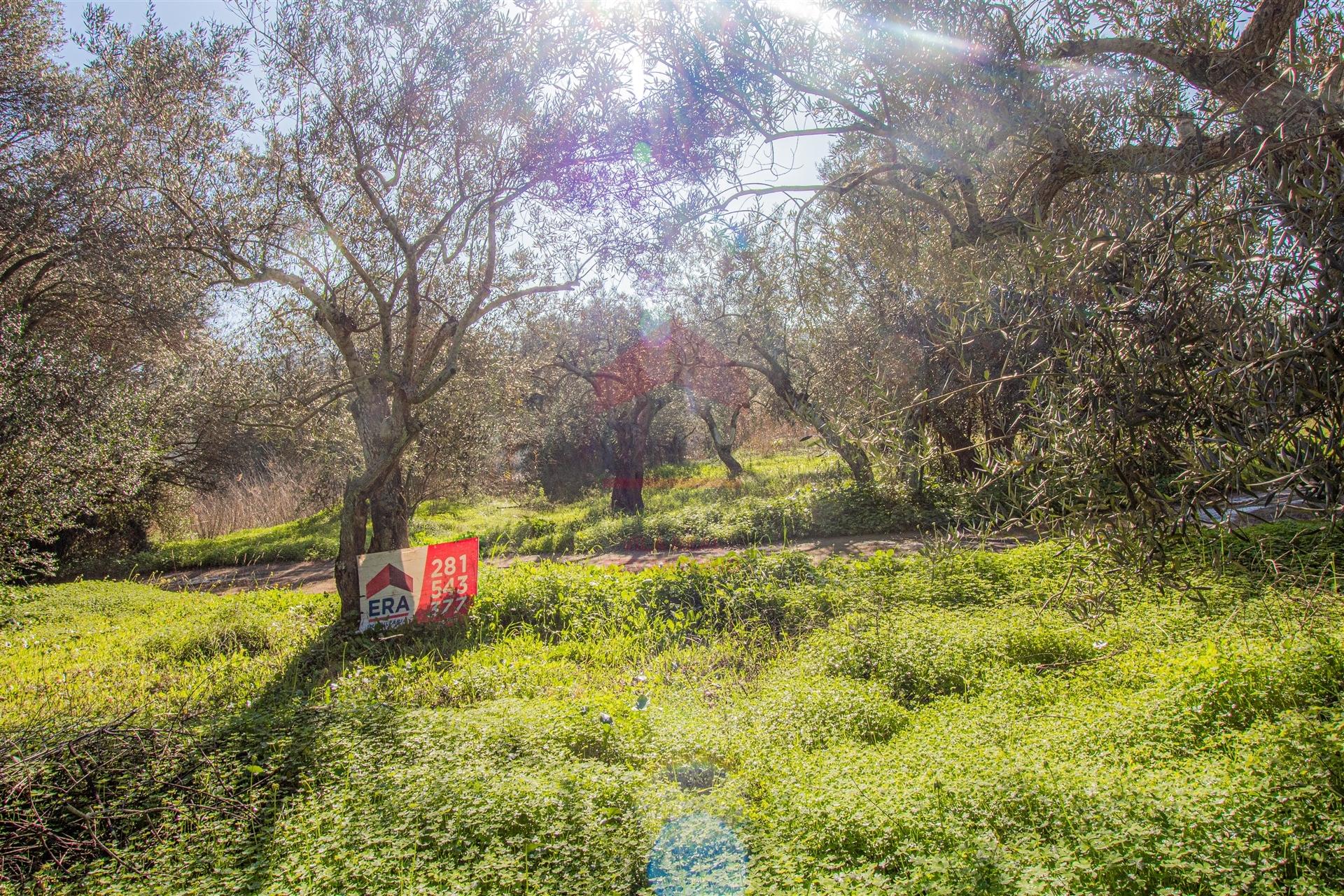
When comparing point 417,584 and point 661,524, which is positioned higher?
point 417,584

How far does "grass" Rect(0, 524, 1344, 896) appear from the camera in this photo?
2.72 m

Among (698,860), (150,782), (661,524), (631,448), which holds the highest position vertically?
(631,448)

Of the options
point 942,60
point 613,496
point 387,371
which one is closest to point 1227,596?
point 942,60

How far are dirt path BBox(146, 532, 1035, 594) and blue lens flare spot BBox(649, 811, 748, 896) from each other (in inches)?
278

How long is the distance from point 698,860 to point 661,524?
1056 centimetres

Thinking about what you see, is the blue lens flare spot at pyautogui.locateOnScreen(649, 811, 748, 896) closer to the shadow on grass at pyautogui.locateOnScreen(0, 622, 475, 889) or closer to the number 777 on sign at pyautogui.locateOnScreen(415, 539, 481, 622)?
the shadow on grass at pyautogui.locateOnScreen(0, 622, 475, 889)

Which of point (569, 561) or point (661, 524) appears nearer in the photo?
point (569, 561)

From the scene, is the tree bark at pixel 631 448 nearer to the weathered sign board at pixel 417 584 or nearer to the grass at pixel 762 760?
the weathered sign board at pixel 417 584

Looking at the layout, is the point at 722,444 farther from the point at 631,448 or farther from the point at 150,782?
the point at 150,782

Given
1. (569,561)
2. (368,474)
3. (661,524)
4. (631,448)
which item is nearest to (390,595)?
(368,474)

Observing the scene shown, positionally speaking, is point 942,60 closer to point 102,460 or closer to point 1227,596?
point 1227,596

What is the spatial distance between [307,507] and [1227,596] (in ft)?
64.9

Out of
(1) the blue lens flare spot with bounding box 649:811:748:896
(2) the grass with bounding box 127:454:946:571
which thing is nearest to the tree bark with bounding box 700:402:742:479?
(2) the grass with bounding box 127:454:946:571

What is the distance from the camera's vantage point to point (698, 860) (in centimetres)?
292
